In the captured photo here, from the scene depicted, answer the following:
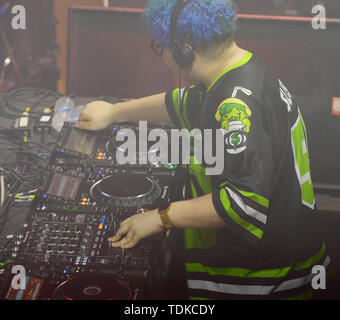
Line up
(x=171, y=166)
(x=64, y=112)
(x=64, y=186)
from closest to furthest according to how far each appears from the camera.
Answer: (x=64, y=186)
(x=171, y=166)
(x=64, y=112)

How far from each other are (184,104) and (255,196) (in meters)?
0.54

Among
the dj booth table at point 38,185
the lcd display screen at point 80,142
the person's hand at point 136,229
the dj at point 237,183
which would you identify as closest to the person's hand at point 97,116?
the lcd display screen at point 80,142

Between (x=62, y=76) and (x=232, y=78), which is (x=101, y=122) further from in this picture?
(x=62, y=76)

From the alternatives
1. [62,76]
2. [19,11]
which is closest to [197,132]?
[19,11]

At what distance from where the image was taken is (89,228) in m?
1.18

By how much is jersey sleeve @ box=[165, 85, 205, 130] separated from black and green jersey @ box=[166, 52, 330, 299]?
2 centimetres

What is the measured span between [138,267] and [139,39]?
1404 mm

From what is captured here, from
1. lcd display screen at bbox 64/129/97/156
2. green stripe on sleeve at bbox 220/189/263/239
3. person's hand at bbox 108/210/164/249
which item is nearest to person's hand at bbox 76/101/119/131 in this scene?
lcd display screen at bbox 64/129/97/156

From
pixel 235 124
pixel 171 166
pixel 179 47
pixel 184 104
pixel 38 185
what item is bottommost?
pixel 38 185

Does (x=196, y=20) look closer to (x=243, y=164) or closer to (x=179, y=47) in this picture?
(x=179, y=47)

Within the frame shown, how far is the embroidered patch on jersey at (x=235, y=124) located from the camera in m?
1.09

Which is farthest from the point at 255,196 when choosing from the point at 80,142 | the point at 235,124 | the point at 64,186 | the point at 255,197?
the point at 80,142

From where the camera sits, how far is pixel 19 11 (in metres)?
2.42

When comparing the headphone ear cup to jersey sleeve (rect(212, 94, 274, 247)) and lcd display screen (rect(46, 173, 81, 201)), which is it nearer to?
jersey sleeve (rect(212, 94, 274, 247))
